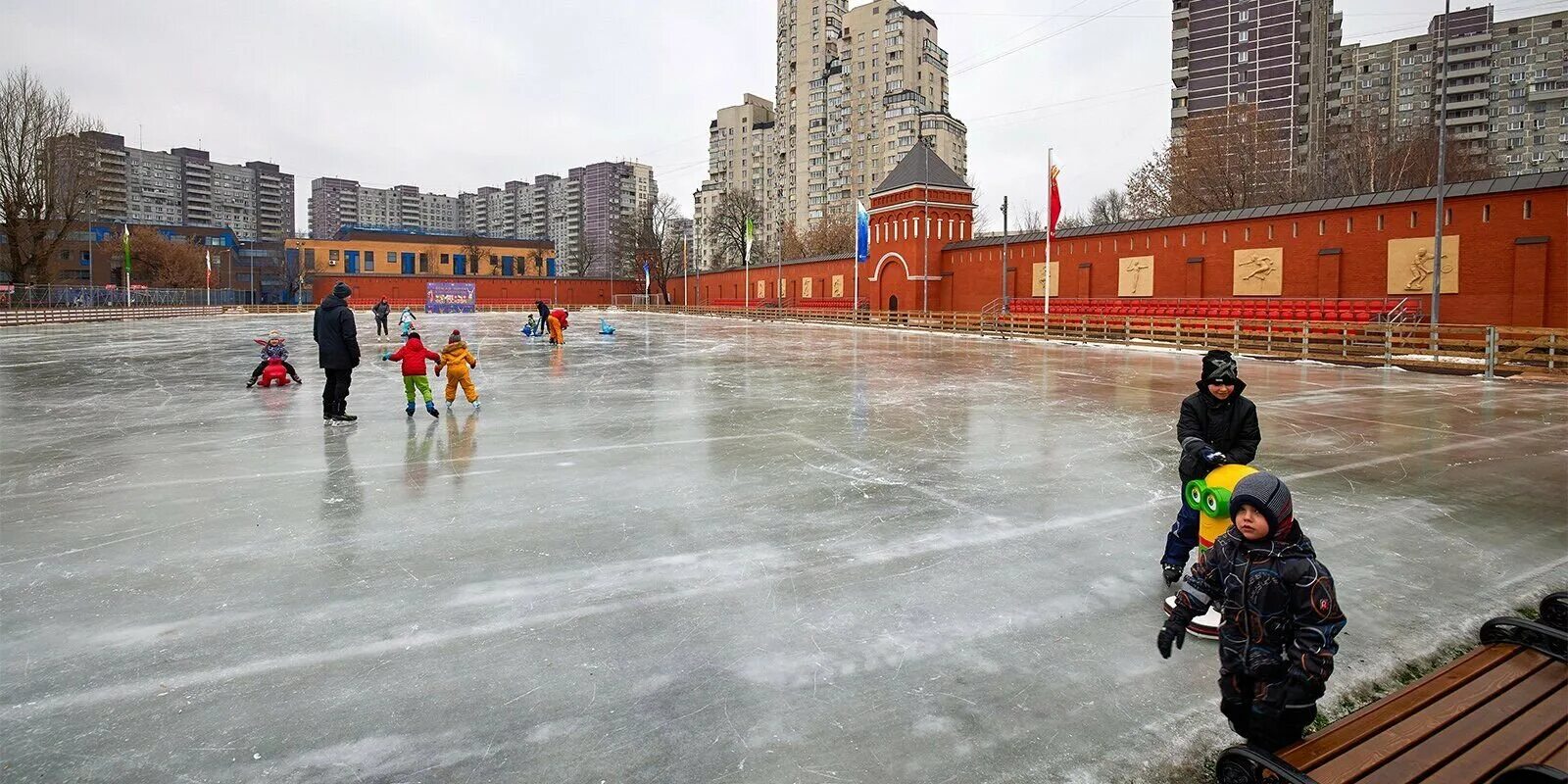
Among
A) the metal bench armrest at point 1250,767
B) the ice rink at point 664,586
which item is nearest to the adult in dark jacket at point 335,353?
the ice rink at point 664,586

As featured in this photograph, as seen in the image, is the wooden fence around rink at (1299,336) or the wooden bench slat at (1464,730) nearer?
the wooden bench slat at (1464,730)

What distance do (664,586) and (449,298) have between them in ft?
230

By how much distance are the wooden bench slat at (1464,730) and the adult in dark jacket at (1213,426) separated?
4.45 feet

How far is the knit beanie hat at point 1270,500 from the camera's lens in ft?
8.34

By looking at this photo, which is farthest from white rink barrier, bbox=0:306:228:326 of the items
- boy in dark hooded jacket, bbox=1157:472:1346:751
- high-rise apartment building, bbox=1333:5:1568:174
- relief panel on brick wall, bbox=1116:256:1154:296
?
high-rise apartment building, bbox=1333:5:1568:174

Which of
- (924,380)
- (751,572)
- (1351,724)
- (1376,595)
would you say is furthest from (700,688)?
(924,380)

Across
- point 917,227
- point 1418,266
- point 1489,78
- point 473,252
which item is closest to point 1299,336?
point 1418,266

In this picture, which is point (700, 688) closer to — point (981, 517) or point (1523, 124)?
point (981, 517)

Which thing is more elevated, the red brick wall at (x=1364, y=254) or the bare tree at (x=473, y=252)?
the bare tree at (x=473, y=252)

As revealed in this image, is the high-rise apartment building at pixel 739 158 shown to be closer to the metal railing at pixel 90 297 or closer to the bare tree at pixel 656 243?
the bare tree at pixel 656 243

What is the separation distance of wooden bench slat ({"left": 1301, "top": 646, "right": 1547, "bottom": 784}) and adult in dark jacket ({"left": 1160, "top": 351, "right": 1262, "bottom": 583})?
1.26m

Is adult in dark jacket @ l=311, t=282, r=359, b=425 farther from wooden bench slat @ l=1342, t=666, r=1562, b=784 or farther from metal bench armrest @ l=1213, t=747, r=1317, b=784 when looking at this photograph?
wooden bench slat @ l=1342, t=666, r=1562, b=784

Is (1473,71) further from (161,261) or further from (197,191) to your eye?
(197,191)

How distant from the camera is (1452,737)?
8.26 feet
